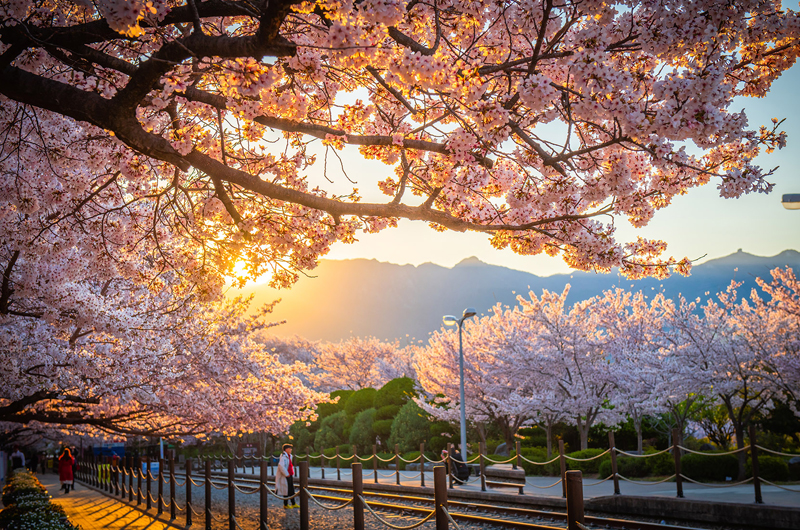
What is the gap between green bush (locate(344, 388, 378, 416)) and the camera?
108 ft

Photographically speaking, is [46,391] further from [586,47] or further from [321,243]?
[586,47]

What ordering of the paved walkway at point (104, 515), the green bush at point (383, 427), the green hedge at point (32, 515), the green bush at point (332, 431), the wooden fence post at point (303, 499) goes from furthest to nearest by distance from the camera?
1. the green bush at point (332, 431)
2. the green bush at point (383, 427)
3. the paved walkway at point (104, 515)
4. the green hedge at point (32, 515)
5. the wooden fence post at point (303, 499)

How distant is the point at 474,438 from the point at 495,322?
6265 mm

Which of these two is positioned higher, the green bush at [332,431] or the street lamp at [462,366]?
the street lamp at [462,366]

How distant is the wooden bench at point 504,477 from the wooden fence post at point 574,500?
12054mm

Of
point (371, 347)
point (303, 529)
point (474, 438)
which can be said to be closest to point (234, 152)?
point (303, 529)

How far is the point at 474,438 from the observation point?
28375 mm

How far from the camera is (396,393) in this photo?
3139 centimetres

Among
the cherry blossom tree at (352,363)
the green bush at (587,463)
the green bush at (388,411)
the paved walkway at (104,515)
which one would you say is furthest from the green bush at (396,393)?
the cherry blossom tree at (352,363)

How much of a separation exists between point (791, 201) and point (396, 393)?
22996mm

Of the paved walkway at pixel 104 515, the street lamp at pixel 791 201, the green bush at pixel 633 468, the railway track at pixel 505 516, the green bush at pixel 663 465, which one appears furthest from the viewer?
the green bush at pixel 633 468

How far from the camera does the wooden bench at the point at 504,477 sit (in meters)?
15.7

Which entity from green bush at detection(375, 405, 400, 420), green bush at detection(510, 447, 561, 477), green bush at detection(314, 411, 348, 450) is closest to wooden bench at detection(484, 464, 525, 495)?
green bush at detection(510, 447, 561, 477)

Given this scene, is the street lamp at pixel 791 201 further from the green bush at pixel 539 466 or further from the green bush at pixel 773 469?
the green bush at pixel 539 466
